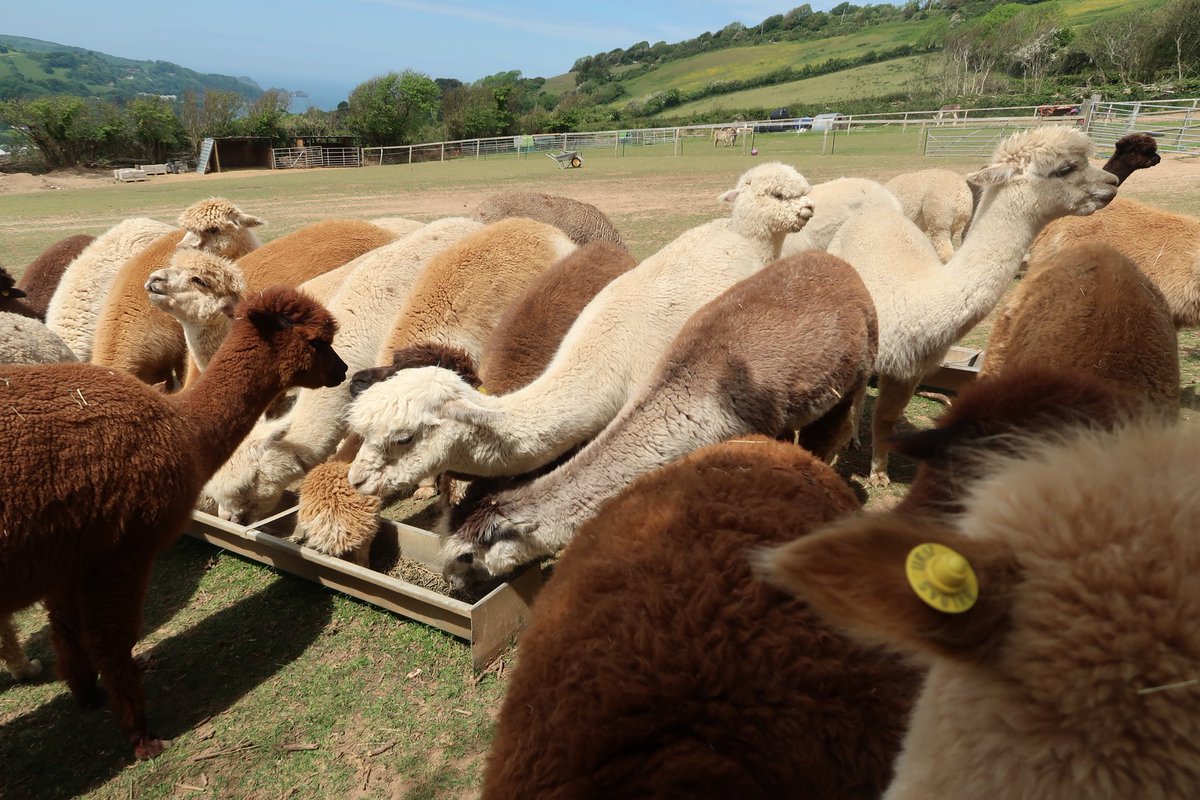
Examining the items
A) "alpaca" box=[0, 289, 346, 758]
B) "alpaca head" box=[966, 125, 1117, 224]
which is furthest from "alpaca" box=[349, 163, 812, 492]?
"alpaca head" box=[966, 125, 1117, 224]

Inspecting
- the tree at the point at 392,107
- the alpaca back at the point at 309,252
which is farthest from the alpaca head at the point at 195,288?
the tree at the point at 392,107

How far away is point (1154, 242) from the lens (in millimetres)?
6559

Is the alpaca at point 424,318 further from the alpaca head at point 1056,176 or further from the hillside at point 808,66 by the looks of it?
the hillside at point 808,66

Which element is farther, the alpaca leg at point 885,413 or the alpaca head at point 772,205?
the alpaca head at point 772,205

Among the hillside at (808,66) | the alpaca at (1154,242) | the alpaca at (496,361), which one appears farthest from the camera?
the hillside at (808,66)

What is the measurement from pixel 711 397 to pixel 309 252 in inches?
208

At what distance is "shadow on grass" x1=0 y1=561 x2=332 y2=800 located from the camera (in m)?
3.11

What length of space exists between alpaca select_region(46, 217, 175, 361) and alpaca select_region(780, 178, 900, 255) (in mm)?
7267

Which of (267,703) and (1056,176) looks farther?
(1056,176)

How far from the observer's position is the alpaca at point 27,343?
4.80 meters

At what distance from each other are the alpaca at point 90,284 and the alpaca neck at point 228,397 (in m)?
3.51

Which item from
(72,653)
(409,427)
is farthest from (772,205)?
(72,653)

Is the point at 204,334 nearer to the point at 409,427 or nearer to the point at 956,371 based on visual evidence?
the point at 409,427

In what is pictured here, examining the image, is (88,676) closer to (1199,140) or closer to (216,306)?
(216,306)
